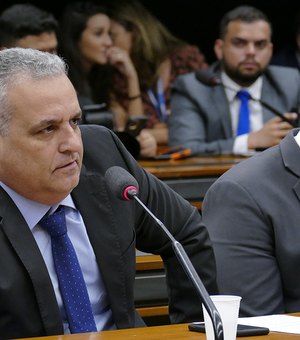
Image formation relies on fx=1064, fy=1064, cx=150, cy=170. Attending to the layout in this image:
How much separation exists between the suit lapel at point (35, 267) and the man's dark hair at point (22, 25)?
10.7ft

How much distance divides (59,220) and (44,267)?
0.46 feet

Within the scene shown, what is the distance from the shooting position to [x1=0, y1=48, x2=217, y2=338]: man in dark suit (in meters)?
2.47

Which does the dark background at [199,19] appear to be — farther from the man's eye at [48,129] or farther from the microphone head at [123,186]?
the microphone head at [123,186]

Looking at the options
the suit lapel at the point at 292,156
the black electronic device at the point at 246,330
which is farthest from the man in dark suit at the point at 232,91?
the black electronic device at the point at 246,330

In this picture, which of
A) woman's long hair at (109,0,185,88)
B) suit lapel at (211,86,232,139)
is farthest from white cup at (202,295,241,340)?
woman's long hair at (109,0,185,88)

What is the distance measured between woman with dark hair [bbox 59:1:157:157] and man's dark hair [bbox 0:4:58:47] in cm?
66

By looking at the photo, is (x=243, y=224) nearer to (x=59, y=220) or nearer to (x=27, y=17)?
(x=59, y=220)

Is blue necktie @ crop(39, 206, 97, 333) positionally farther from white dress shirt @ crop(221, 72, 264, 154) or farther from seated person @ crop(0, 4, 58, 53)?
white dress shirt @ crop(221, 72, 264, 154)

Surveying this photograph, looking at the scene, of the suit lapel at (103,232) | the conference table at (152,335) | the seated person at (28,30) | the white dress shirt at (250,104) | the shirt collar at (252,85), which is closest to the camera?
the conference table at (152,335)

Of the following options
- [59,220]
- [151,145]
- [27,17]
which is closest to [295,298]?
[59,220]

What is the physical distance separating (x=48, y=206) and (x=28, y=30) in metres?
3.26

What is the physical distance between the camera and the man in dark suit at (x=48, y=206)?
2.47 m

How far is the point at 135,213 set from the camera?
9.18 ft

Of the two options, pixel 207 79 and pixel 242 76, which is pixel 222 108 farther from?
pixel 207 79
